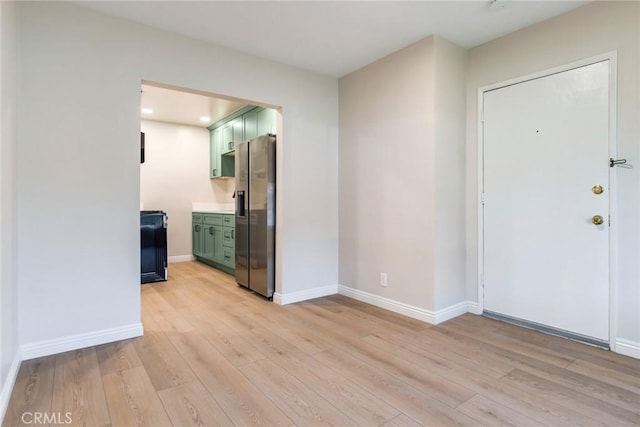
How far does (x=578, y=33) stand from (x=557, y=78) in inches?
12.0

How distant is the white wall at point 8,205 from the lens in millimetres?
1616

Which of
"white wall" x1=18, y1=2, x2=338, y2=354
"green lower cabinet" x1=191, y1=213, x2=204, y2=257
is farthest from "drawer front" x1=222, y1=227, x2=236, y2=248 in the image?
"white wall" x1=18, y1=2, x2=338, y2=354

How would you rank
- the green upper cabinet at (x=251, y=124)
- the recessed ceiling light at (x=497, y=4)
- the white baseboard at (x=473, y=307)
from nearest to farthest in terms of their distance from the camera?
1. the recessed ceiling light at (x=497, y=4)
2. the white baseboard at (x=473, y=307)
3. the green upper cabinet at (x=251, y=124)

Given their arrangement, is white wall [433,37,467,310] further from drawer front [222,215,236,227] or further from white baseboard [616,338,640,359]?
drawer front [222,215,236,227]

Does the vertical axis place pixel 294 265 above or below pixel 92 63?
below

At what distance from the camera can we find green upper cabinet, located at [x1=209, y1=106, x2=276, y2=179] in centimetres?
410

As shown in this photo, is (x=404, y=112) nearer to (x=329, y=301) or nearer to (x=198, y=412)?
(x=329, y=301)

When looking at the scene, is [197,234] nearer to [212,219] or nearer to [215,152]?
[212,219]

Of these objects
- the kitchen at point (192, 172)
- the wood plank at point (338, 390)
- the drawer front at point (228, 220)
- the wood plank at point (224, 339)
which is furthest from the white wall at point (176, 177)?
the wood plank at point (338, 390)

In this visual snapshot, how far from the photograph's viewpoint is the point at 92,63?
2322mm

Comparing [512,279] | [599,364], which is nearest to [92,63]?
[512,279]

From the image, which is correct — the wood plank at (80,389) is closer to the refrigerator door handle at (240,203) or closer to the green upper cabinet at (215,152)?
the refrigerator door handle at (240,203)

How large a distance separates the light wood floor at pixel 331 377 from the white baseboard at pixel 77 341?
0.06 m

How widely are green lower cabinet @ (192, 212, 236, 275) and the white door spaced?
3102 millimetres
